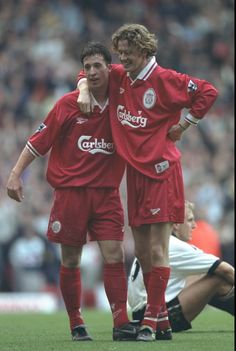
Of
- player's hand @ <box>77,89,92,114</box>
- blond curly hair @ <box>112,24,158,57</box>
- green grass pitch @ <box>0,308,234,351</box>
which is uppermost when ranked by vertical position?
blond curly hair @ <box>112,24,158,57</box>

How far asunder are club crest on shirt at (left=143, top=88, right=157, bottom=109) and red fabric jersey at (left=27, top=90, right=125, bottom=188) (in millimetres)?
349

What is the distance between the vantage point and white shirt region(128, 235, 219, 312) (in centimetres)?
962

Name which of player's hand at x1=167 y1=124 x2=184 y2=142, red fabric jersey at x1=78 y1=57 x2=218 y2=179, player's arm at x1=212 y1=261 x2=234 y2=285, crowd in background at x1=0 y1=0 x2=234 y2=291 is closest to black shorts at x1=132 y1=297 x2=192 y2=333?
player's arm at x1=212 y1=261 x2=234 y2=285

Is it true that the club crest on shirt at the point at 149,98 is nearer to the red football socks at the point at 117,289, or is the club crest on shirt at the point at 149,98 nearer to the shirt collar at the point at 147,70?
the shirt collar at the point at 147,70

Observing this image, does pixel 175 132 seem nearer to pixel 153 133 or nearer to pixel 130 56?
pixel 153 133

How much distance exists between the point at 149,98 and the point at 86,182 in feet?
2.48

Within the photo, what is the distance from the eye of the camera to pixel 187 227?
1006cm

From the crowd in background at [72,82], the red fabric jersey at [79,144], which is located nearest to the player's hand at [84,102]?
the red fabric jersey at [79,144]

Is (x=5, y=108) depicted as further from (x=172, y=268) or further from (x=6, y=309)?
(x=172, y=268)

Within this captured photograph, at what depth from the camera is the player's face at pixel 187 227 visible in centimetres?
999

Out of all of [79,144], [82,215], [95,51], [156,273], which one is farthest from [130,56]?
[156,273]

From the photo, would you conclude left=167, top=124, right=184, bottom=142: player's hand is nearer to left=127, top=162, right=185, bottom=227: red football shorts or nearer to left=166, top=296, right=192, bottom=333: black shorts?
left=127, top=162, right=185, bottom=227: red football shorts

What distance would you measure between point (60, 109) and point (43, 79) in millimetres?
12400

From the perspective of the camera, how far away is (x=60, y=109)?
28.6 ft
